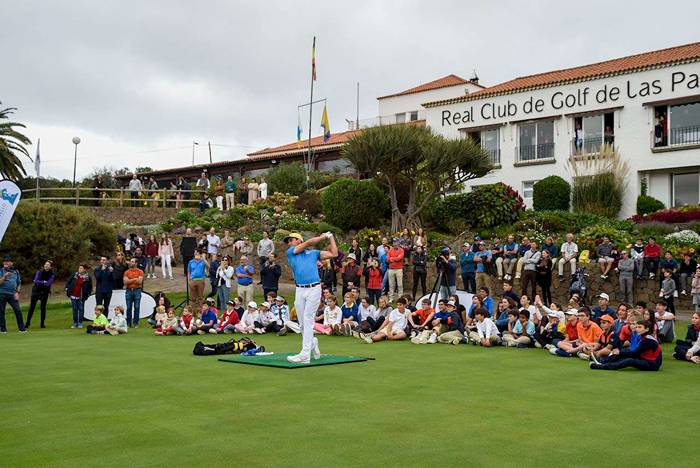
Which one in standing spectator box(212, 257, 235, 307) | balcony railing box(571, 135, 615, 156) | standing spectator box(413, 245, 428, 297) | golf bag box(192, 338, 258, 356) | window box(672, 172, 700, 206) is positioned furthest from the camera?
balcony railing box(571, 135, 615, 156)

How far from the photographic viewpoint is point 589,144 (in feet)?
122

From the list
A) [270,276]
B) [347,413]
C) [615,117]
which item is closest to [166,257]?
[270,276]

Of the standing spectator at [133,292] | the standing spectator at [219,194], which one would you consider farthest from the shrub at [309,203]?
the standing spectator at [133,292]

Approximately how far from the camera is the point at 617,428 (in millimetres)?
7809

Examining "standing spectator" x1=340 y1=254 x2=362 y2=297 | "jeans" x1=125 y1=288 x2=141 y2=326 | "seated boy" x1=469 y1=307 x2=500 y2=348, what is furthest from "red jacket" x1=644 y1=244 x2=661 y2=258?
"jeans" x1=125 y1=288 x2=141 y2=326

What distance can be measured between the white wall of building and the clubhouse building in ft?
0.14

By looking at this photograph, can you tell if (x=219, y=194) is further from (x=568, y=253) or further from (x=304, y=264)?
(x=304, y=264)

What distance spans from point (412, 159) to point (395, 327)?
14600mm

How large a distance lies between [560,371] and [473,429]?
16.8ft

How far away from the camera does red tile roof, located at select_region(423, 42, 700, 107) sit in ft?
115

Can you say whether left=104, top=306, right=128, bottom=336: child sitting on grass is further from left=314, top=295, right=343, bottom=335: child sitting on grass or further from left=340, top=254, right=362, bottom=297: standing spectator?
left=340, top=254, right=362, bottom=297: standing spectator

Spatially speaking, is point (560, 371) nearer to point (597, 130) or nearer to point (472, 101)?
point (597, 130)

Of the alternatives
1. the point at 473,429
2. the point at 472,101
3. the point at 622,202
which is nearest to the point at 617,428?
the point at 473,429

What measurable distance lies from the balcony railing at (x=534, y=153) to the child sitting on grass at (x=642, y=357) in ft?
86.8
